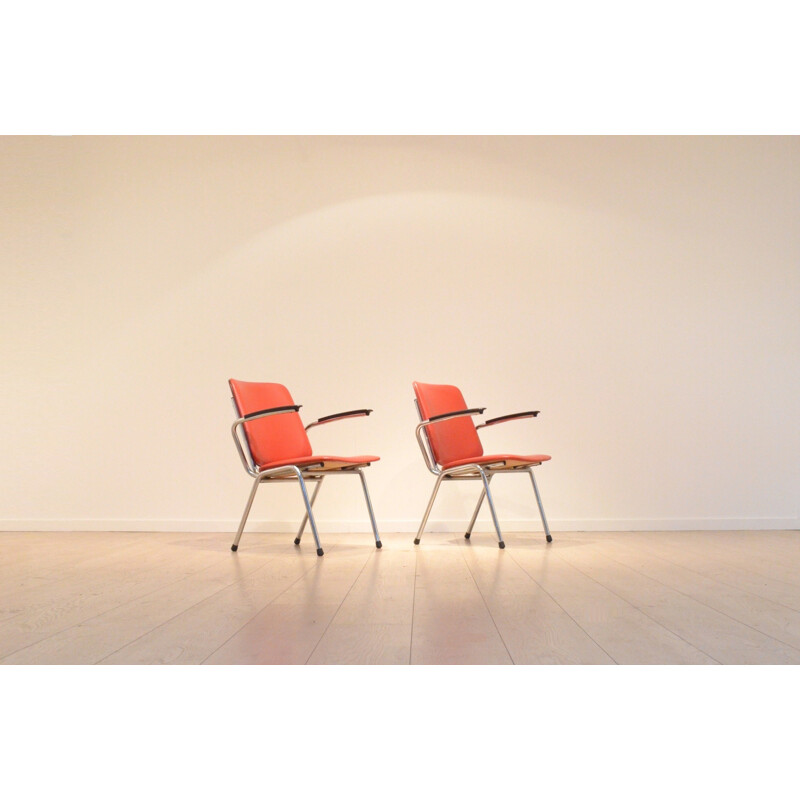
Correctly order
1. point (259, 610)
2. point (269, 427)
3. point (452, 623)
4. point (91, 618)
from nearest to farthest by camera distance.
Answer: point (452, 623)
point (91, 618)
point (259, 610)
point (269, 427)

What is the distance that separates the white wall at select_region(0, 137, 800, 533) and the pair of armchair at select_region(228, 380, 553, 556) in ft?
1.89

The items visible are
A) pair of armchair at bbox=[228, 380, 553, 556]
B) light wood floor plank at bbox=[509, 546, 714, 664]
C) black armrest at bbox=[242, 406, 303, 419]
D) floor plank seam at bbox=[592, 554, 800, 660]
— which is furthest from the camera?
pair of armchair at bbox=[228, 380, 553, 556]

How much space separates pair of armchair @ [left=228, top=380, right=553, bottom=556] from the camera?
13.5ft

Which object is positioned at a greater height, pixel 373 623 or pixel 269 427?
pixel 269 427

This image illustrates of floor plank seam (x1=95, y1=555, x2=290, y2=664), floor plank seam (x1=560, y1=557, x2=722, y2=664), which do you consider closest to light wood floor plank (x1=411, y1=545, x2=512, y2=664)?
floor plank seam (x1=560, y1=557, x2=722, y2=664)

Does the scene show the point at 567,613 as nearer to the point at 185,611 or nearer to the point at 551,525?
the point at 185,611

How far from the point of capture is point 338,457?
4.34m

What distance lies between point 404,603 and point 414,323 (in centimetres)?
293

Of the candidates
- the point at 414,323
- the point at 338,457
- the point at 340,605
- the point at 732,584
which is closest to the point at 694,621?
the point at 732,584

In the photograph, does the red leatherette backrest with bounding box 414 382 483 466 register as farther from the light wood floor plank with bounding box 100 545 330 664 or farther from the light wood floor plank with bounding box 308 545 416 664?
the light wood floor plank with bounding box 100 545 330 664

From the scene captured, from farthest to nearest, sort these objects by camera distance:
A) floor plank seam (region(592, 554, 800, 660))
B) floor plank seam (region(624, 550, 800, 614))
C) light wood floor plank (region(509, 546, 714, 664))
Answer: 1. floor plank seam (region(624, 550, 800, 614))
2. floor plank seam (region(592, 554, 800, 660))
3. light wood floor plank (region(509, 546, 714, 664))
